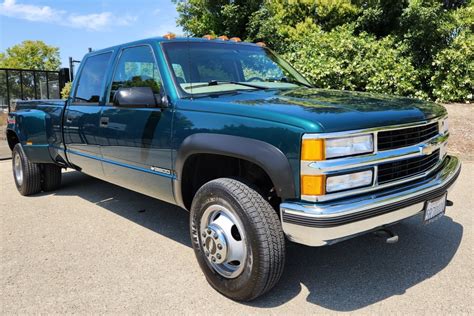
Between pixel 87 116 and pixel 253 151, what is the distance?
8.25 ft

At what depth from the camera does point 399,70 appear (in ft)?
34.2

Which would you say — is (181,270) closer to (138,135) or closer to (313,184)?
(138,135)

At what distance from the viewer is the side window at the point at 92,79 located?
4.54 metres

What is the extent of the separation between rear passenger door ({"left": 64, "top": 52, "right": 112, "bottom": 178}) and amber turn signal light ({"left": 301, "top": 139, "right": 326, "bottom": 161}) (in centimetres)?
259

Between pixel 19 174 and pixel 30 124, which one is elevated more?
pixel 30 124

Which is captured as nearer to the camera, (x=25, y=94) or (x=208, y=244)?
(x=208, y=244)

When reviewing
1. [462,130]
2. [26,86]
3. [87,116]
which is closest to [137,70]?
[87,116]

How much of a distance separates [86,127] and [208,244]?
7.36 ft

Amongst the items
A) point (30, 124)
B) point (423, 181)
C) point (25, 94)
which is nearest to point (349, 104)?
point (423, 181)

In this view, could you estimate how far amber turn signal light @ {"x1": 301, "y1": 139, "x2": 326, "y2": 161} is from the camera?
8.00ft

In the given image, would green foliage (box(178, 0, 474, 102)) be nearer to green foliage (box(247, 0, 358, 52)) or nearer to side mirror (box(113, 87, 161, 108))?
green foliage (box(247, 0, 358, 52))

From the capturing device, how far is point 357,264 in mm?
3492

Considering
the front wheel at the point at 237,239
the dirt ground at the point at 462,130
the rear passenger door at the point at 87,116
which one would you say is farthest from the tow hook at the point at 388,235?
the dirt ground at the point at 462,130

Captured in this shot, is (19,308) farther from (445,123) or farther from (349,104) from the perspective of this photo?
(445,123)
